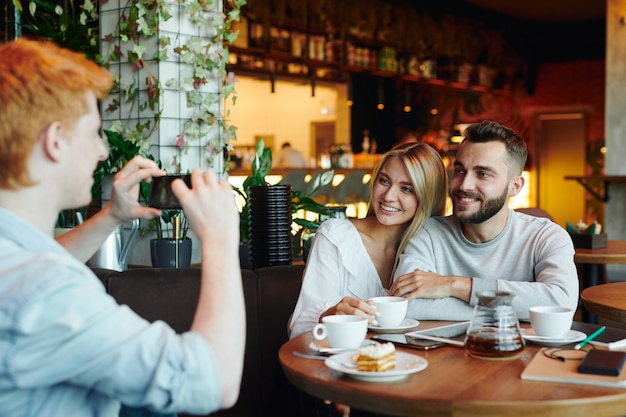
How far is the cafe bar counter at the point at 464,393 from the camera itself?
1391 mm

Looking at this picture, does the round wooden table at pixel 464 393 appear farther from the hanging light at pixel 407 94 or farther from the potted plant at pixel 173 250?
the hanging light at pixel 407 94

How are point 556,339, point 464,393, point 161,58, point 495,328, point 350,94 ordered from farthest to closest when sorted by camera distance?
point 350,94 → point 161,58 → point 556,339 → point 495,328 → point 464,393

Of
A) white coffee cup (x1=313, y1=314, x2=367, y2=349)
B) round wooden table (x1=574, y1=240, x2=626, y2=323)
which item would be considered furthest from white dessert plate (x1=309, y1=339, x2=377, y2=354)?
round wooden table (x1=574, y1=240, x2=626, y2=323)

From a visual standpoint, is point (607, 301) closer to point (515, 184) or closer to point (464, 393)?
point (515, 184)

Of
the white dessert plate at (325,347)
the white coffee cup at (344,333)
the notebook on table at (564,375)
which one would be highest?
the white coffee cup at (344,333)

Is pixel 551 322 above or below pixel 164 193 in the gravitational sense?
below

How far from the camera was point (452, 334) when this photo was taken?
194cm

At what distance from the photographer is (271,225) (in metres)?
2.90

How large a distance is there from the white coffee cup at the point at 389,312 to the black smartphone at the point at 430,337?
0.03 metres

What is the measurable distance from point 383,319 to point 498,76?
36.6 feet

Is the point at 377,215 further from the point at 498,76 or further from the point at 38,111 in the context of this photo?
the point at 498,76

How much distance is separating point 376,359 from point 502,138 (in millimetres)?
1105

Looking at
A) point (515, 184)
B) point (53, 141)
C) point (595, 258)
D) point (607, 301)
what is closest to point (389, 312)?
point (515, 184)

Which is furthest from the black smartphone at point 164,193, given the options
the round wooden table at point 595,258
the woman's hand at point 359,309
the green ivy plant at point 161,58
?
the round wooden table at point 595,258
